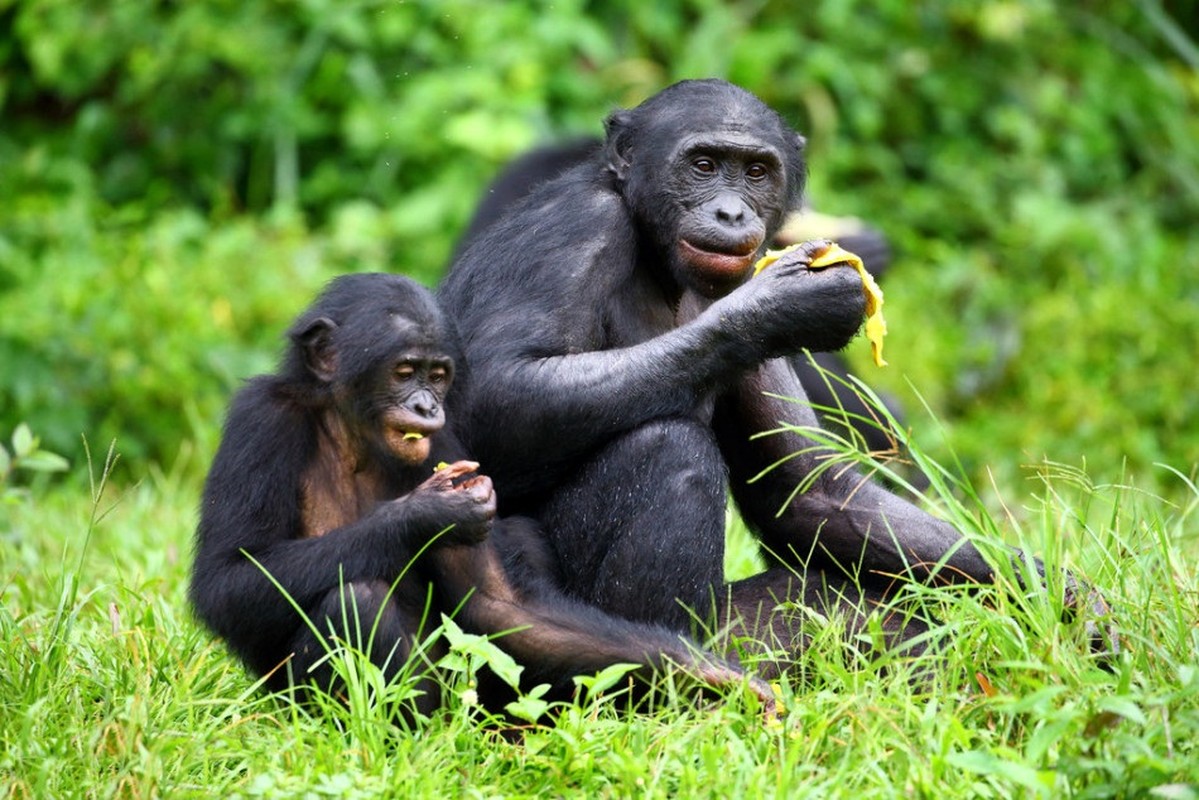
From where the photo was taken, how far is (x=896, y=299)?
11047 mm

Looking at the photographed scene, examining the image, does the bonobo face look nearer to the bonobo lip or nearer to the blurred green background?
the bonobo lip

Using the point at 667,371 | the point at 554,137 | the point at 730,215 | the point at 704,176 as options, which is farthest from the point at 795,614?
the point at 554,137

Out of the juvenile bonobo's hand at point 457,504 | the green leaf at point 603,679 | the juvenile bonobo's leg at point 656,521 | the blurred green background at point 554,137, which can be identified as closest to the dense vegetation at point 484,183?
the blurred green background at point 554,137

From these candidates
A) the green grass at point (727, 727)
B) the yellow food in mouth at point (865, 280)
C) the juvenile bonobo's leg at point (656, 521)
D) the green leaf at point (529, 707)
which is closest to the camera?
the green grass at point (727, 727)

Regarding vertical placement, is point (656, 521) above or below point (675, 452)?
below

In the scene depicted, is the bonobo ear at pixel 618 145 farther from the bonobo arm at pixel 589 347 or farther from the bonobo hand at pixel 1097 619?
the bonobo hand at pixel 1097 619

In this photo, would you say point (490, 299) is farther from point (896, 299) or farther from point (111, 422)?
point (896, 299)

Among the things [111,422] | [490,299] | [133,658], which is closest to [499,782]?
[133,658]

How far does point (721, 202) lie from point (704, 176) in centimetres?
14

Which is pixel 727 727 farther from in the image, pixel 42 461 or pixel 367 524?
pixel 42 461

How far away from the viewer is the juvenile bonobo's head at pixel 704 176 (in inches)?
186

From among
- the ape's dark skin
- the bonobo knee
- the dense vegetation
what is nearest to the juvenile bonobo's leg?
the bonobo knee

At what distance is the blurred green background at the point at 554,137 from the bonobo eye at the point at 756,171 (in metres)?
4.54

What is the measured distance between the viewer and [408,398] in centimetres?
432
